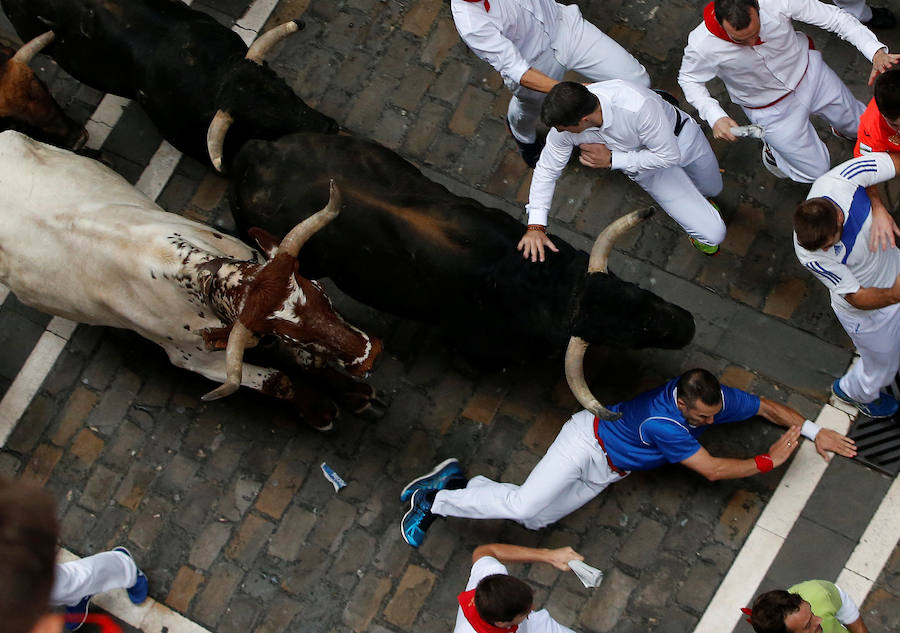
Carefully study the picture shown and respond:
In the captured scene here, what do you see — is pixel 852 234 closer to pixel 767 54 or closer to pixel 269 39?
pixel 767 54

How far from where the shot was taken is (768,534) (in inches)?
270

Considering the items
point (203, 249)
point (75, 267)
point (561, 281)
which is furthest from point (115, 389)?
point (561, 281)

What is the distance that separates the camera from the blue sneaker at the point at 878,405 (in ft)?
22.8

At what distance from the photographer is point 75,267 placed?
6832 millimetres

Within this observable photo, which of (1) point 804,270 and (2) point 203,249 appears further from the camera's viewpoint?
(1) point 804,270

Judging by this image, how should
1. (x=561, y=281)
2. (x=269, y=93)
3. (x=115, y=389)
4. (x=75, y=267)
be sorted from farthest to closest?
1. (x=115, y=389)
2. (x=269, y=93)
3. (x=75, y=267)
4. (x=561, y=281)

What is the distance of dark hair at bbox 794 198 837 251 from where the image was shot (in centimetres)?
548

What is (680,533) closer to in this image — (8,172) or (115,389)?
(115,389)

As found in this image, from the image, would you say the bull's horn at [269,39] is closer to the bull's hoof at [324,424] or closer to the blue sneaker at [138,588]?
the bull's hoof at [324,424]

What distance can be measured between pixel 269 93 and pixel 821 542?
204 inches

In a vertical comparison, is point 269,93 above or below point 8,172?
above

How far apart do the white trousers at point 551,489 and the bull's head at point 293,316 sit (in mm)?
1294

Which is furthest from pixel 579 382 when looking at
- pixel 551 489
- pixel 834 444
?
pixel 834 444

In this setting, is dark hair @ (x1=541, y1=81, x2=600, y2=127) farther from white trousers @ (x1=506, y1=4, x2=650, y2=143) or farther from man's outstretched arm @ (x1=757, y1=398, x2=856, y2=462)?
man's outstretched arm @ (x1=757, y1=398, x2=856, y2=462)
